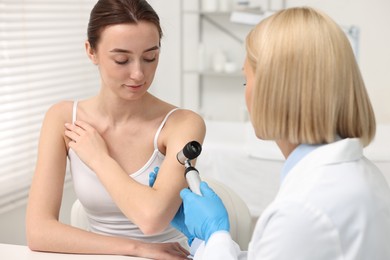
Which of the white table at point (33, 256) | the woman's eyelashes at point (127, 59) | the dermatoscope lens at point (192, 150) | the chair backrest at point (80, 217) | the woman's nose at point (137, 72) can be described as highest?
the woman's eyelashes at point (127, 59)

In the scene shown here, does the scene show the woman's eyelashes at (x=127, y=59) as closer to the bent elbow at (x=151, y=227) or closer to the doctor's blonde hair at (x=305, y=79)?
the bent elbow at (x=151, y=227)

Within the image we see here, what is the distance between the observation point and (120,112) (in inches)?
65.3

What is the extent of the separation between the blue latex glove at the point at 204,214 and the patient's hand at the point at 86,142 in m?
0.31

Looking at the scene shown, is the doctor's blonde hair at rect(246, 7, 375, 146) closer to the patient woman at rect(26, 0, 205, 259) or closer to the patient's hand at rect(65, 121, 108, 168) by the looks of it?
the patient woman at rect(26, 0, 205, 259)

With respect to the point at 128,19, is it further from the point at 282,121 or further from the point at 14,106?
the point at 14,106

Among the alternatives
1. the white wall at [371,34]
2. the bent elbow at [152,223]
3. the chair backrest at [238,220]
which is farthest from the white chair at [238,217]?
the white wall at [371,34]

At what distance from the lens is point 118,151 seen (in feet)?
5.29

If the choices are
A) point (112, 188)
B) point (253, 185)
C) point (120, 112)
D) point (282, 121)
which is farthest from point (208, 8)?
point (282, 121)

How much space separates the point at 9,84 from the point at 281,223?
1.75 meters

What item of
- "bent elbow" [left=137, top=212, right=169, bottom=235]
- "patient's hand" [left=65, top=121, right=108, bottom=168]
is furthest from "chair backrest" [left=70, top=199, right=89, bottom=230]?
"bent elbow" [left=137, top=212, right=169, bottom=235]

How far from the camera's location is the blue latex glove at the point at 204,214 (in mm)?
1230

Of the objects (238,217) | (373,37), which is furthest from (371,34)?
(238,217)

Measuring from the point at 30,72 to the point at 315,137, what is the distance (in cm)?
180

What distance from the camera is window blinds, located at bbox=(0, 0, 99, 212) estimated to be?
2400 millimetres
